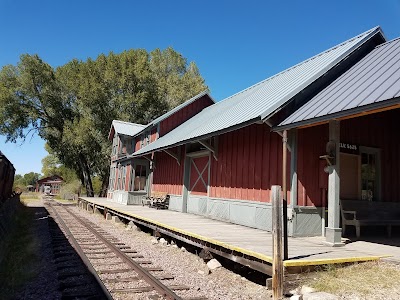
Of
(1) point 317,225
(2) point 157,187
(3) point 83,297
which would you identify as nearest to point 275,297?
(3) point 83,297

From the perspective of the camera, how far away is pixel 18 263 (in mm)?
7332

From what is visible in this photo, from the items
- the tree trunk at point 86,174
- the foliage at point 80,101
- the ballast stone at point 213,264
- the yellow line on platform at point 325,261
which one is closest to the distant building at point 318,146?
the yellow line on platform at point 325,261

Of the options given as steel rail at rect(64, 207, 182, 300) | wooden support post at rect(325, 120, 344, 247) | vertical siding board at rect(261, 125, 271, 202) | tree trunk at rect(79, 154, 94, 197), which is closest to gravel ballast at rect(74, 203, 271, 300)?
steel rail at rect(64, 207, 182, 300)

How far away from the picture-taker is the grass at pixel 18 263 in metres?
5.77

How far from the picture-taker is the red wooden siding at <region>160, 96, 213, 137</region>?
2067cm

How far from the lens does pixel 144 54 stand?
38.8 metres

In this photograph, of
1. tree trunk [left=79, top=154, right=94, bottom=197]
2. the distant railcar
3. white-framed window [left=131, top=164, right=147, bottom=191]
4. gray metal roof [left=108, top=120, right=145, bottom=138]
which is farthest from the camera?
tree trunk [left=79, top=154, right=94, bottom=197]

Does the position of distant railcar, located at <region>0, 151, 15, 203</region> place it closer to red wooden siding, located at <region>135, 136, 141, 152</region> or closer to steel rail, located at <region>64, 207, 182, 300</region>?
steel rail, located at <region>64, 207, 182, 300</region>

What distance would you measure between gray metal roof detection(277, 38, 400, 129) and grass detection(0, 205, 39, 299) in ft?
20.5

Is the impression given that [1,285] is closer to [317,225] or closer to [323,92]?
[317,225]

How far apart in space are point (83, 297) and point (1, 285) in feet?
5.55

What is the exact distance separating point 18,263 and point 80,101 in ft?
93.4

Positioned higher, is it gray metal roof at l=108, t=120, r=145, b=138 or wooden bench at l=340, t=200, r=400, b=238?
gray metal roof at l=108, t=120, r=145, b=138

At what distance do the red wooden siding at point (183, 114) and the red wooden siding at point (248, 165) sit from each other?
8.86 metres
